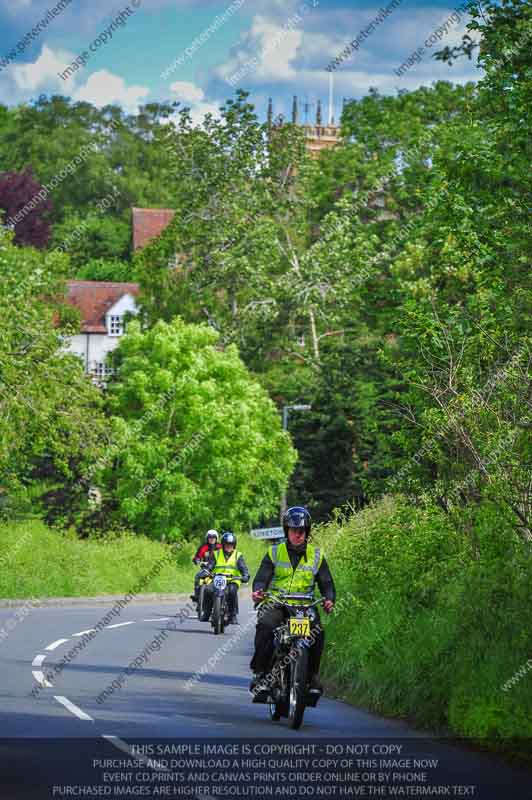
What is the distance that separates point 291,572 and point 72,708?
102 inches

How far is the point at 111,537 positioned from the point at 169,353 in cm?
1088

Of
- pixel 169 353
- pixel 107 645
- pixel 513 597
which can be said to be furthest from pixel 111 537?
pixel 513 597

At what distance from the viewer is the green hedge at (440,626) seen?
578 inches

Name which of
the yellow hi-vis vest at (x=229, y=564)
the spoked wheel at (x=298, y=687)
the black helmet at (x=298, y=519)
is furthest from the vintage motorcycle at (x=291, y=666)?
the yellow hi-vis vest at (x=229, y=564)

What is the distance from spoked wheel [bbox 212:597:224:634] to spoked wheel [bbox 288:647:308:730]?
15.6 metres

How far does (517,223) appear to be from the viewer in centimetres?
1956

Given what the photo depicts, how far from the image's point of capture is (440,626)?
55.0 feet

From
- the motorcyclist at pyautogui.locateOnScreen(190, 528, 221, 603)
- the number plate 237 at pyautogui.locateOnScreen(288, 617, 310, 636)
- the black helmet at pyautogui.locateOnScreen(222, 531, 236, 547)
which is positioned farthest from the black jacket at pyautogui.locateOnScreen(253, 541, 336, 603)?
the motorcyclist at pyautogui.locateOnScreen(190, 528, 221, 603)

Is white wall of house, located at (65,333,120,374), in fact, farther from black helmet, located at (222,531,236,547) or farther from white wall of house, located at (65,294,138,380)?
black helmet, located at (222,531,236,547)

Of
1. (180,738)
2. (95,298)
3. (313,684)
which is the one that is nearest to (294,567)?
(313,684)

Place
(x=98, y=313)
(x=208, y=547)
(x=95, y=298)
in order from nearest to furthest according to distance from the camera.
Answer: (x=208, y=547) → (x=98, y=313) → (x=95, y=298)

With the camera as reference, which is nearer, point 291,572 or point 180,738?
point 180,738

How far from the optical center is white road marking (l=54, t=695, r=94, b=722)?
51.9 ft

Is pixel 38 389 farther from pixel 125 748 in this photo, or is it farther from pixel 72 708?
pixel 125 748
